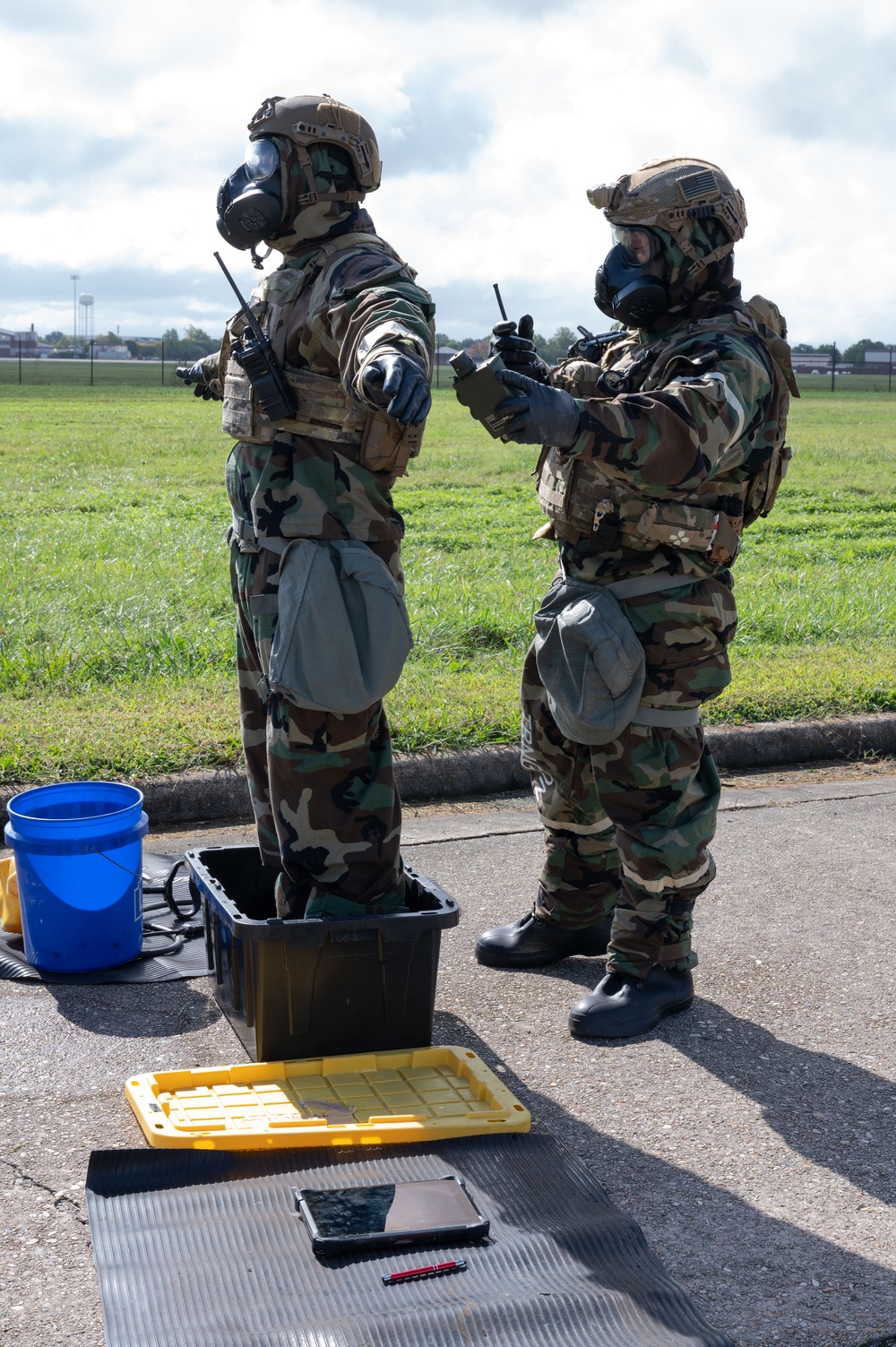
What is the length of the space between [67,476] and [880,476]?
10.4 m

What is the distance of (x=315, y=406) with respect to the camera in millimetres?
3133

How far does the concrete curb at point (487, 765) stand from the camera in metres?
4.97

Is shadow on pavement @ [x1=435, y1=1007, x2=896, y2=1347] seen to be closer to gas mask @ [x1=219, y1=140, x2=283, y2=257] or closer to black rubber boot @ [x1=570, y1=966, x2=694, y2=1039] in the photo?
black rubber boot @ [x1=570, y1=966, x2=694, y2=1039]

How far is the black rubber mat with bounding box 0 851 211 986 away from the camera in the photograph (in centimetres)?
369

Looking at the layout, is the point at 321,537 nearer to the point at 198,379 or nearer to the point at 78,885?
the point at 198,379

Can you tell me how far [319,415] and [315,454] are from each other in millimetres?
94

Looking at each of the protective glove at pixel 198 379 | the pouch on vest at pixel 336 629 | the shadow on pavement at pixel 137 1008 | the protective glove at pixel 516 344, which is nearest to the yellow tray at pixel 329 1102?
the shadow on pavement at pixel 137 1008

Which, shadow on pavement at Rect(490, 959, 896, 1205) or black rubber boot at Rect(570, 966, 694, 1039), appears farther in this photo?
black rubber boot at Rect(570, 966, 694, 1039)

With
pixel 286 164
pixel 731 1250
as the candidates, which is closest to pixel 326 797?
pixel 731 1250

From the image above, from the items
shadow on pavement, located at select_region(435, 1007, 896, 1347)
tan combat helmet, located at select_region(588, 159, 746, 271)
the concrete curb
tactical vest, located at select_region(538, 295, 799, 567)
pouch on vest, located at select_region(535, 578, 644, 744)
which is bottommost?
shadow on pavement, located at select_region(435, 1007, 896, 1347)

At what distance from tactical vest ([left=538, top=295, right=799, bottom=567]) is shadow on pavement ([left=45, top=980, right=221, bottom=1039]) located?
162cm

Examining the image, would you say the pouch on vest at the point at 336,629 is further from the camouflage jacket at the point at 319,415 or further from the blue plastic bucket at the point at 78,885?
the blue plastic bucket at the point at 78,885

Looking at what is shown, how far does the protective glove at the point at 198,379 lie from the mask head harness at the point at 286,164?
0.64 meters

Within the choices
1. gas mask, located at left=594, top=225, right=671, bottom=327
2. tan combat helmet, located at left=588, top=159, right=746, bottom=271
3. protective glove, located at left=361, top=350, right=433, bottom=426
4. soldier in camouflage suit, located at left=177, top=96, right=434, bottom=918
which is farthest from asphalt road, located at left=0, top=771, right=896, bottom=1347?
tan combat helmet, located at left=588, top=159, right=746, bottom=271
